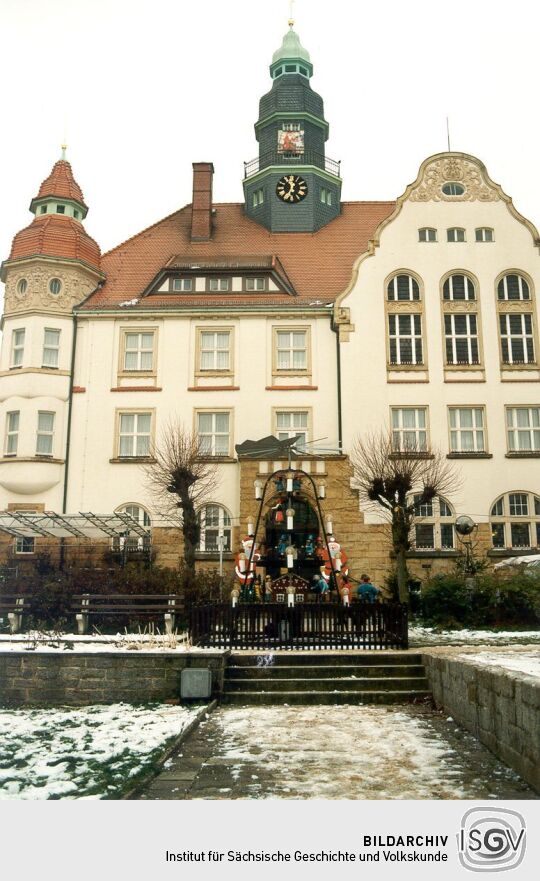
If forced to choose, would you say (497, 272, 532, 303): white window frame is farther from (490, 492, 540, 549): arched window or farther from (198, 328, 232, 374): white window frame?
(198, 328, 232, 374): white window frame

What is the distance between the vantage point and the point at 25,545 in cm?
2873

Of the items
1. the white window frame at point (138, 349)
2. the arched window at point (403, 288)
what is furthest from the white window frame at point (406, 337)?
the white window frame at point (138, 349)

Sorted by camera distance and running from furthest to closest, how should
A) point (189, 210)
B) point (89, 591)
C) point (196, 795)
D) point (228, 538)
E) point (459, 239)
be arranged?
point (189, 210) < point (459, 239) < point (228, 538) < point (89, 591) < point (196, 795)

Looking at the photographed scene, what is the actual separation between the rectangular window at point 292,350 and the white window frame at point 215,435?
10.2 ft

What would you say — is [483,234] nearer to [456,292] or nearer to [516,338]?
[456,292]

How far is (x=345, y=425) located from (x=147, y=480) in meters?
8.04

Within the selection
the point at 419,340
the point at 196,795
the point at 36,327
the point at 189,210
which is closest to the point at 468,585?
the point at 419,340

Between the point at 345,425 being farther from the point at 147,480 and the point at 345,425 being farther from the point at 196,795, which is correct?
the point at 196,795

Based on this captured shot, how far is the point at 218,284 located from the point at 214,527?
10450 mm

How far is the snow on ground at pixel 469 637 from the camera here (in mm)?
16984

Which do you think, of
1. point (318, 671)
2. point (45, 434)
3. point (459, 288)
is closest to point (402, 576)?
point (318, 671)

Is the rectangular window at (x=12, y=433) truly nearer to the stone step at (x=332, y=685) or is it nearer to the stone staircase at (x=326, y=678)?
the stone staircase at (x=326, y=678)

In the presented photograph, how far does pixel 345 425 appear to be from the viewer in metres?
29.4

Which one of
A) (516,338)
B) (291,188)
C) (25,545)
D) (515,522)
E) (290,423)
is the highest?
(291,188)
